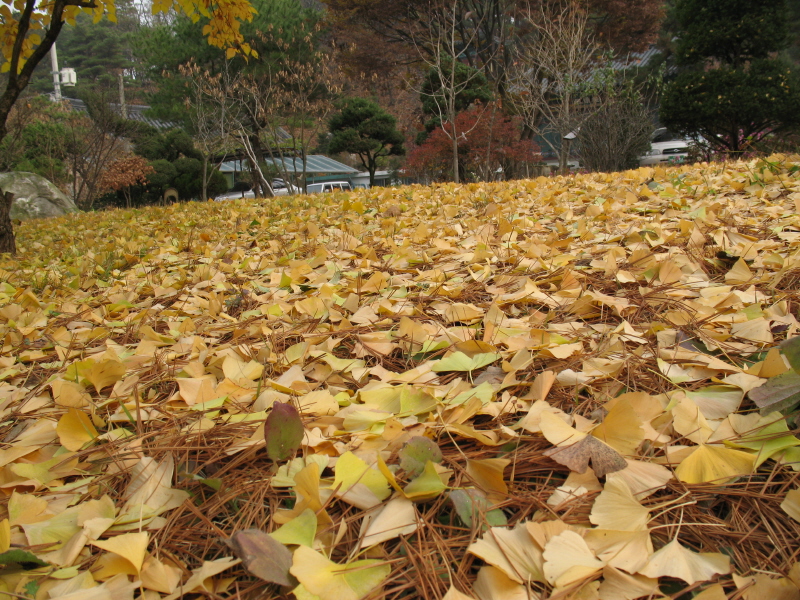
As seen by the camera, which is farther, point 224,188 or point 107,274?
point 224,188

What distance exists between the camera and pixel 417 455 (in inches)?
27.1

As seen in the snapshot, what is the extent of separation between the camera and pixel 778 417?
70cm

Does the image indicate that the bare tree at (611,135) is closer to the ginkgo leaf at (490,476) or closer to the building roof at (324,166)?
the ginkgo leaf at (490,476)

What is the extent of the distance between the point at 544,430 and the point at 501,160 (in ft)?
39.3

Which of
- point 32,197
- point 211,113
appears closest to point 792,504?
point 32,197

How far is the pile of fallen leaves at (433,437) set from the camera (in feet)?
1.88

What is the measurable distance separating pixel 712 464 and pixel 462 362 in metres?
0.42

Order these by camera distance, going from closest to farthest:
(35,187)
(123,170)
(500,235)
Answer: (500,235)
(35,187)
(123,170)

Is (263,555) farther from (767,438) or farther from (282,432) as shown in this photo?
(767,438)

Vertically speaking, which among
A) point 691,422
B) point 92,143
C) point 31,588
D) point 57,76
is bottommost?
point 31,588

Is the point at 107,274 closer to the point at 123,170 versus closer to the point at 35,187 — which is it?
the point at 35,187

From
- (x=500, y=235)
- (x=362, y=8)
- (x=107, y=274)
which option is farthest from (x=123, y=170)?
(x=500, y=235)

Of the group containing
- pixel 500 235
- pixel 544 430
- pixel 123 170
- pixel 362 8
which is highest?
pixel 362 8

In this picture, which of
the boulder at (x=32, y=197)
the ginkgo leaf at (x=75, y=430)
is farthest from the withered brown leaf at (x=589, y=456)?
the boulder at (x=32, y=197)
